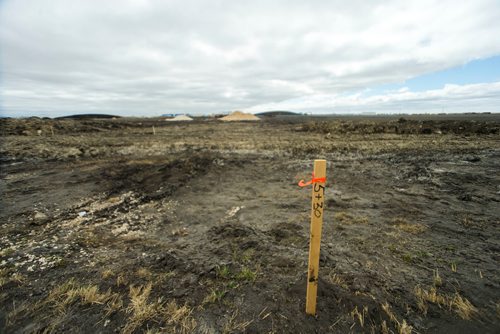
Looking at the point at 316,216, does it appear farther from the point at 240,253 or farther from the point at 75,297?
the point at 75,297

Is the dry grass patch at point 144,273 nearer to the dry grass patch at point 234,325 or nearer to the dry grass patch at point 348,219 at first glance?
the dry grass patch at point 234,325

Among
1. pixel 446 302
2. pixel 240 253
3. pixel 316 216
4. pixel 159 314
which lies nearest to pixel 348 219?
pixel 446 302

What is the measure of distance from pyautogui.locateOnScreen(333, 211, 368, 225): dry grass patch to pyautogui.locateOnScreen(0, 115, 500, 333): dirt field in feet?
0.16

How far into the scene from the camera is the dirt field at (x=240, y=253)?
2.93 m

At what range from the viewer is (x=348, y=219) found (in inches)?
231

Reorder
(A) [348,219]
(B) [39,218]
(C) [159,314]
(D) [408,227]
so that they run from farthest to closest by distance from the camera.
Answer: (A) [348,219], (B) [39,218], (D) [408,227], (C) [159,314]

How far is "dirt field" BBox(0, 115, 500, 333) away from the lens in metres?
2.93

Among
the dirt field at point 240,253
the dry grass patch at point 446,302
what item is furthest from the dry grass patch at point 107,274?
the dry grass patch at point 446,302

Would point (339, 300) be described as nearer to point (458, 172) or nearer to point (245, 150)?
point (458, 172)

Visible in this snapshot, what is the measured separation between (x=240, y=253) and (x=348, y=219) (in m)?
3.05

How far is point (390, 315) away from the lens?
9.65 ft

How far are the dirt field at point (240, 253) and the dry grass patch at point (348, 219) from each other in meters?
0.05

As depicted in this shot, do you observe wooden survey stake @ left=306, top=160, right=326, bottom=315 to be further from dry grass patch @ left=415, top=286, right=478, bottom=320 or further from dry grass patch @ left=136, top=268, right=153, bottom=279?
dry grass patch @ left=136, top=268, right=153, bottom=279

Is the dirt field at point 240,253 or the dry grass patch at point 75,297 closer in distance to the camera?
the dirt field at point 240,253
